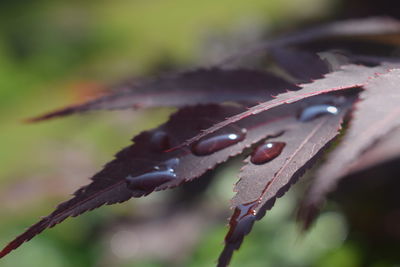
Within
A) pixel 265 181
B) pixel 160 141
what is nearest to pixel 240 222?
pixel 265 181

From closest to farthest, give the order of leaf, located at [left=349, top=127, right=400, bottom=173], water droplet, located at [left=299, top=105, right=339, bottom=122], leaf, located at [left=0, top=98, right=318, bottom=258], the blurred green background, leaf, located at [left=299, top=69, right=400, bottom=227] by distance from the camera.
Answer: leaf, located at [left=299, top=69, right=400, bottom=227] < leaf, located at [left=0, top=98, right=318, bottom=258] < water droplet, located at [left=299, top=105, right=339, bottom=122] < leaf, located at [left=349, top=127, right=400, bottom=173] < the blurred green background

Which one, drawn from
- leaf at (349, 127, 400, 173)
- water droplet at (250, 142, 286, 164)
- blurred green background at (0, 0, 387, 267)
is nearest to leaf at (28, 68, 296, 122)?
water droplet at (250, 142, 286, 164)

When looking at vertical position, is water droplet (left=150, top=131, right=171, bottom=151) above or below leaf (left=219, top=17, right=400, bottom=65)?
below

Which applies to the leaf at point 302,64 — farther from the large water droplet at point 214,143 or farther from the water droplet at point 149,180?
the water droplet at point 149,180

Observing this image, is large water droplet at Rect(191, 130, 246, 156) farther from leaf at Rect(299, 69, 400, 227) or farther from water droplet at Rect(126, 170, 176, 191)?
leaf at Rect(299, 69, 400, 227)

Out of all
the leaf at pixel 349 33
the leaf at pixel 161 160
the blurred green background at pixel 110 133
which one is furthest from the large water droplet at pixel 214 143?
the blurred green background at pixel 110 133

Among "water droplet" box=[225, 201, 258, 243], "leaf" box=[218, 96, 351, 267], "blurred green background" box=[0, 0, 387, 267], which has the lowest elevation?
"blurred green background" box=[0, 0, 387, 267]

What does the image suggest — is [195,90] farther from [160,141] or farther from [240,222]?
[240,222]
